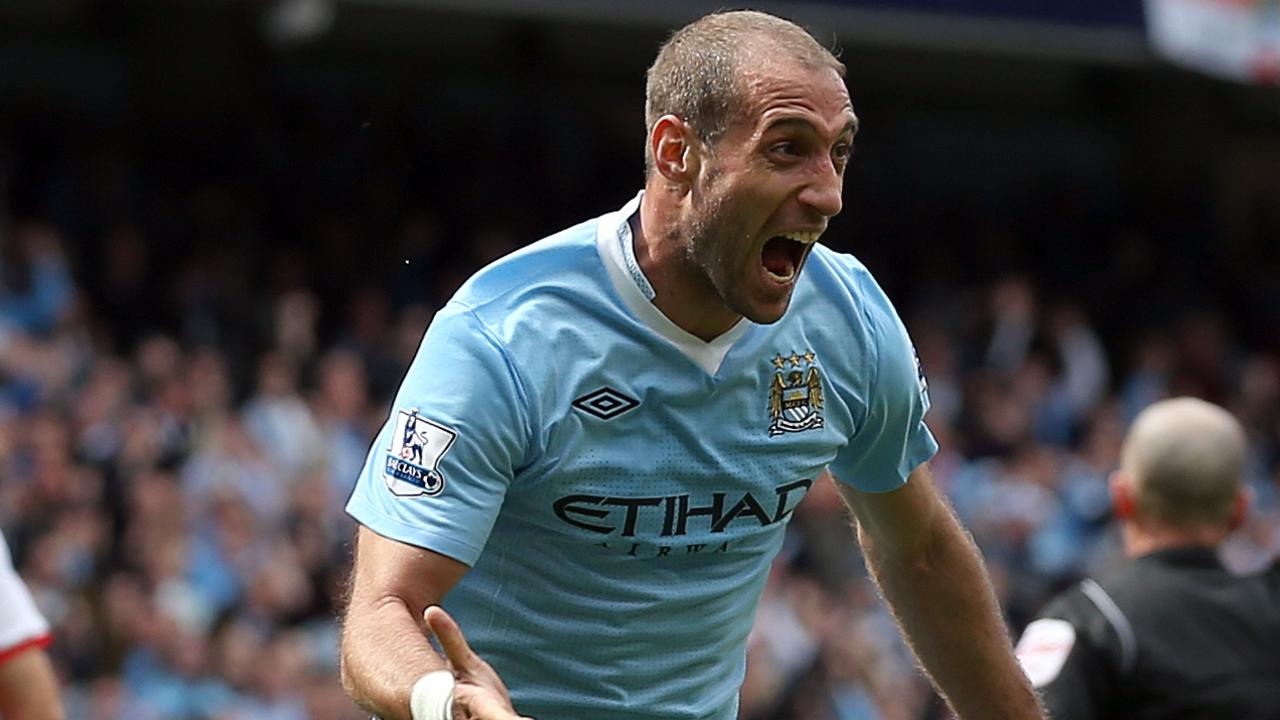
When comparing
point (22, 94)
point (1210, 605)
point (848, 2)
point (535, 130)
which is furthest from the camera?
point (535, 130)

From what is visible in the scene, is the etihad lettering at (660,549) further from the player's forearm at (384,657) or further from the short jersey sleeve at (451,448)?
the player's forearm at (384,657)

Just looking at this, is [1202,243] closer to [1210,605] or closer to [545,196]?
[545,196]

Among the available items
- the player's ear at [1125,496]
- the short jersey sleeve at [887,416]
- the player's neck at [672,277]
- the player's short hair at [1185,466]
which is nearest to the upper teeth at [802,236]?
the player's neck at [672,277]

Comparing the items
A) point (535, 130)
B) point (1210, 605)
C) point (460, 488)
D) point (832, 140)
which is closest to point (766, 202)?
point (832, 140)

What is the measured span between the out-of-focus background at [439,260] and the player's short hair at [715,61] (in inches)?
271

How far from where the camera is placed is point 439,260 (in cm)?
1592

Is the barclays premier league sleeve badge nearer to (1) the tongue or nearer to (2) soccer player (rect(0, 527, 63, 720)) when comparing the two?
(1) the tongue

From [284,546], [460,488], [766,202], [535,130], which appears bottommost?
[284,546]

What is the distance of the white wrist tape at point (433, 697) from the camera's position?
326 centimetres

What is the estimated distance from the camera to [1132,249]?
20.4 metres

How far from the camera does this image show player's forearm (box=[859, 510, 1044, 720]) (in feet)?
14.1

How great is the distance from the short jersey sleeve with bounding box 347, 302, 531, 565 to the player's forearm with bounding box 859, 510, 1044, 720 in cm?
97

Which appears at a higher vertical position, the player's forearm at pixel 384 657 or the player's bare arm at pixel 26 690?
the player's forearm at pixel 384 657

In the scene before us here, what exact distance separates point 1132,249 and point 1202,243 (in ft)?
3.62
